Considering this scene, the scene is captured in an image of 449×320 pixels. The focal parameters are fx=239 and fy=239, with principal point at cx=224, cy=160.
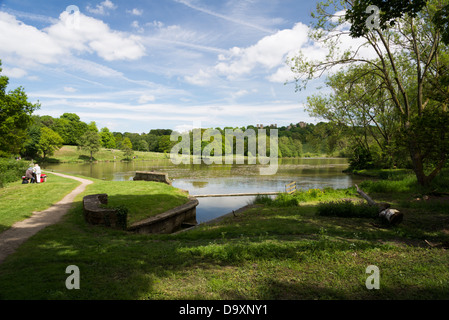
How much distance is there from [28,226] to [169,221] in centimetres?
575

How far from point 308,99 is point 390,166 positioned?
15608mm

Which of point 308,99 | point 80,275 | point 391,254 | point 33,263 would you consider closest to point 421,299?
point 391,254

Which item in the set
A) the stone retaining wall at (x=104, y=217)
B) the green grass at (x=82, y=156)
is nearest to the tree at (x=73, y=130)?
the green grass at (x=82, y=156)

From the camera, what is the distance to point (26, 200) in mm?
12062

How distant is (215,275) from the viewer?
466 centimetres

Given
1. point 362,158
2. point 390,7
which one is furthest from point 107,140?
point 390,7

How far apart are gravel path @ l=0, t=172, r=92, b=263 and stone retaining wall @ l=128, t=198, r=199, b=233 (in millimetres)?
3083

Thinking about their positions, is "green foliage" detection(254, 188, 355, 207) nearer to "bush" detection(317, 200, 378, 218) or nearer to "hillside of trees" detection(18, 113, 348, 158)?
"bush" detection(317, 200, 378, 218)

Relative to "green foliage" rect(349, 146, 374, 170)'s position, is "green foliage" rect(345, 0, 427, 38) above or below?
above

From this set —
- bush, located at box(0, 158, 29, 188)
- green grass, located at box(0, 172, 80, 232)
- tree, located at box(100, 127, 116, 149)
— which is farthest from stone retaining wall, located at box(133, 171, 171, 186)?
tree, located at box(100, 127, 116, 149)

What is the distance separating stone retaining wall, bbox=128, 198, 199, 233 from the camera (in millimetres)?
10578

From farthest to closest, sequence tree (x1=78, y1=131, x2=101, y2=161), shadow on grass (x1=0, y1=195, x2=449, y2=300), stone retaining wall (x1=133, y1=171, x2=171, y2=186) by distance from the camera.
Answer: tree (x1=78, y1=131, x2=101, y2=161), stone retaining wall (x1=133, y1=171, x2=171, y2=186), shadow on grass (x1=0, y1=195, x2=449, y2=300)

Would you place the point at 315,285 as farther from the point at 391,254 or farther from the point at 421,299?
the point at 391,254

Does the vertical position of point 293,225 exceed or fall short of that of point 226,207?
it exceeds it
